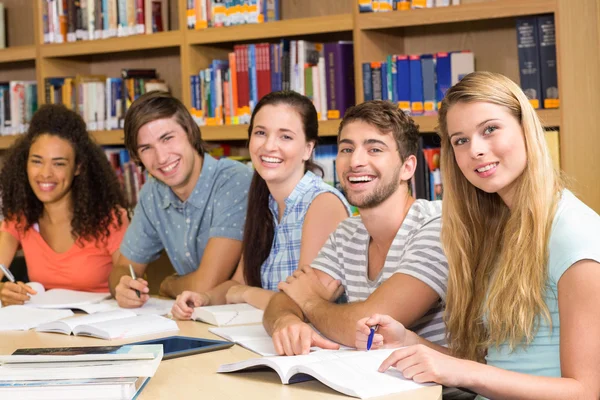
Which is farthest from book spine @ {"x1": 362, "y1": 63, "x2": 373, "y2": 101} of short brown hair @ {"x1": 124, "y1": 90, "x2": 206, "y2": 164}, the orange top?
the orange top

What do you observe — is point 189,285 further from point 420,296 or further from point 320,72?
point 320,72

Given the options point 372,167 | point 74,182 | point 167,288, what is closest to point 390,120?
point 372,167

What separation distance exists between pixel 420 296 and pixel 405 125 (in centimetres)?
44

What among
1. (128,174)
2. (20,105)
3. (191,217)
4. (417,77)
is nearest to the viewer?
(191,217)

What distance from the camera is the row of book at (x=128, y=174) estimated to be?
13.6 feet

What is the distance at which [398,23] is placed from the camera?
3240 millimetres

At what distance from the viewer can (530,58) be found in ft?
9.92

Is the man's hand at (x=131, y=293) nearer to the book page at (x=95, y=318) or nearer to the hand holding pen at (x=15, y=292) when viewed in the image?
the book page at (x=95, y=318)

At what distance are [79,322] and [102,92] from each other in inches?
90.5

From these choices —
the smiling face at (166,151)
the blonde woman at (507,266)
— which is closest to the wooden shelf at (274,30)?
the smiling face at (166,151)

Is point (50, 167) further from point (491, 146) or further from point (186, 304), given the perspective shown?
point (491, 146)

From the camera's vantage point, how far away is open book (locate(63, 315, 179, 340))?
2.06 m

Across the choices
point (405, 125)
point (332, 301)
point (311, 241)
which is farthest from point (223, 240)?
point (405, 125)

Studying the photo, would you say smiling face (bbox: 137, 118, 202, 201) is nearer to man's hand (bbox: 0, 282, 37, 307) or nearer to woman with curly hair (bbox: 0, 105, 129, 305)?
woman with curly hair (bbox: 0, 105, 129, 305)
